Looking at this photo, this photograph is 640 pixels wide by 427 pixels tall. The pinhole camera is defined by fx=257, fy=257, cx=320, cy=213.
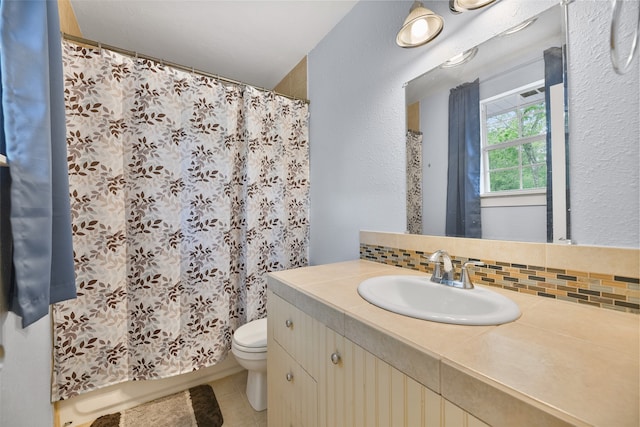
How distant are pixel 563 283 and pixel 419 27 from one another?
1099 mm

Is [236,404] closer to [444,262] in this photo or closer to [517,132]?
[444,262]

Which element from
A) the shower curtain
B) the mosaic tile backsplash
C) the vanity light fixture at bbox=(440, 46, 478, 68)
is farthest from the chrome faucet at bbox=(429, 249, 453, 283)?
the shower curtain

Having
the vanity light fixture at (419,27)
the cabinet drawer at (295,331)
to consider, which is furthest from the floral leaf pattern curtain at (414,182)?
the cabinet drawer at (295,331)

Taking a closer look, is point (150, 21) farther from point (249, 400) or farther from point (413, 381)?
point (249, 400)

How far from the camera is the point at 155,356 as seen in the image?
147 centimetres

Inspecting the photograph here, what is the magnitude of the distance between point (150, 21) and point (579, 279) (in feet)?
8.06

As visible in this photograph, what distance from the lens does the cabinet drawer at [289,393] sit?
0.88 m

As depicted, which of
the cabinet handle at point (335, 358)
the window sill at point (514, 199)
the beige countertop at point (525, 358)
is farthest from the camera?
the window sill at point (514, 199)

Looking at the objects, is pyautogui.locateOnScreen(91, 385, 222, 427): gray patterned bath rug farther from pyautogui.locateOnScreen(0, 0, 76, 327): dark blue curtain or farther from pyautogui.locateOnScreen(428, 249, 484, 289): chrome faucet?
pyautogui.locateOnScreen(428, 249, 484, 289): chrome faucet

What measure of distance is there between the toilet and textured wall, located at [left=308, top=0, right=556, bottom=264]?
666mm

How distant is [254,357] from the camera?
4.60 ft

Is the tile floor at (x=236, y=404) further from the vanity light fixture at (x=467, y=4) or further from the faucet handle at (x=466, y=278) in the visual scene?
the vanity light fixture at (x=467, y=4)

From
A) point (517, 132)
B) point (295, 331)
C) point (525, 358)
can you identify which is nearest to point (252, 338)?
point (295, 331)

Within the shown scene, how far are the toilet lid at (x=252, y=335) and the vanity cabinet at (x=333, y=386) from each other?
313 millimetres
